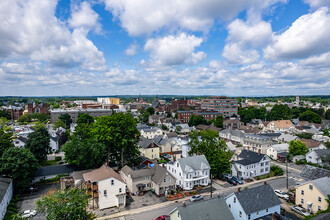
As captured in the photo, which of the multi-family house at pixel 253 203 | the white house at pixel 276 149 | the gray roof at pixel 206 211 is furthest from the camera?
the white house at pixel 276 149

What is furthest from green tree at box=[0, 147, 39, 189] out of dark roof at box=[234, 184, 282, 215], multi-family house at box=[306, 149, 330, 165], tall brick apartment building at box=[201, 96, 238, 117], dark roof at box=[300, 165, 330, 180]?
tall brick apartment building at box=[201, 96, 238, 117]

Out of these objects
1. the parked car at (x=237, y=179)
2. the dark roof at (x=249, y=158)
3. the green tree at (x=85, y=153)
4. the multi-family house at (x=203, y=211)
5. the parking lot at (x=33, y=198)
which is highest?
the green tree at (x=85, y=153)

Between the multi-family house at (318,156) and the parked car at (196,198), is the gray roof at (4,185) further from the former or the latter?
the multi-family house at (318,156)

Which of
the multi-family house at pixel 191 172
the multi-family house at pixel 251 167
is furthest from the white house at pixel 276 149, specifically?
the multi-family house at pixel 191 172

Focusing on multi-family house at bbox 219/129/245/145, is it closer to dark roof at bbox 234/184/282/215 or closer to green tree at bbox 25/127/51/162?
dark roof at bbox 234/184/282/215

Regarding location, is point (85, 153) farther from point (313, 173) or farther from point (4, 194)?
point (313, 173)

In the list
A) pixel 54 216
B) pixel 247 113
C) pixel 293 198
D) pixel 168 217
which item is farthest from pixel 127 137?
pixel 247 113
